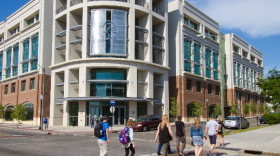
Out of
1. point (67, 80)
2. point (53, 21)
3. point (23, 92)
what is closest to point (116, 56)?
point (67, 80)

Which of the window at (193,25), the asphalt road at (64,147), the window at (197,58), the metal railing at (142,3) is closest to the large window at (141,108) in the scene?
the metal railing at (142,3)

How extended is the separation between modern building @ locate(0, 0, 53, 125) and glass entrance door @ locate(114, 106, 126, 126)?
1338cm

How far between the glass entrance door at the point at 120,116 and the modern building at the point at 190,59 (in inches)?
490

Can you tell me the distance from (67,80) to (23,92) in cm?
1400

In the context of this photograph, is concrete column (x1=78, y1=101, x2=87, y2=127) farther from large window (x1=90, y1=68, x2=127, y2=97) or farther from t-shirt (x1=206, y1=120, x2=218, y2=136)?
t-shirt (x1=206, y1=120, x2=218, y2=136)

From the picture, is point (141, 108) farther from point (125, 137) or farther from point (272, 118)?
point (125, 137)

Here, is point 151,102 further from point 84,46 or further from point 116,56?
point 84,46

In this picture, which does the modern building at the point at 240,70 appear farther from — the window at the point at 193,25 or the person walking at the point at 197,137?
the person walking at the point at 197,137

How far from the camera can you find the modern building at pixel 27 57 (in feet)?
136

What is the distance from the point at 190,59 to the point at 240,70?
1029 inches

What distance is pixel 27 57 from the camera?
45.4 metres

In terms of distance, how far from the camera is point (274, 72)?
44.0 metres

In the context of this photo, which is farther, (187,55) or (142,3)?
(187,55)

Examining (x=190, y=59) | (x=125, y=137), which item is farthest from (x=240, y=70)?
(x=125, y=137)
